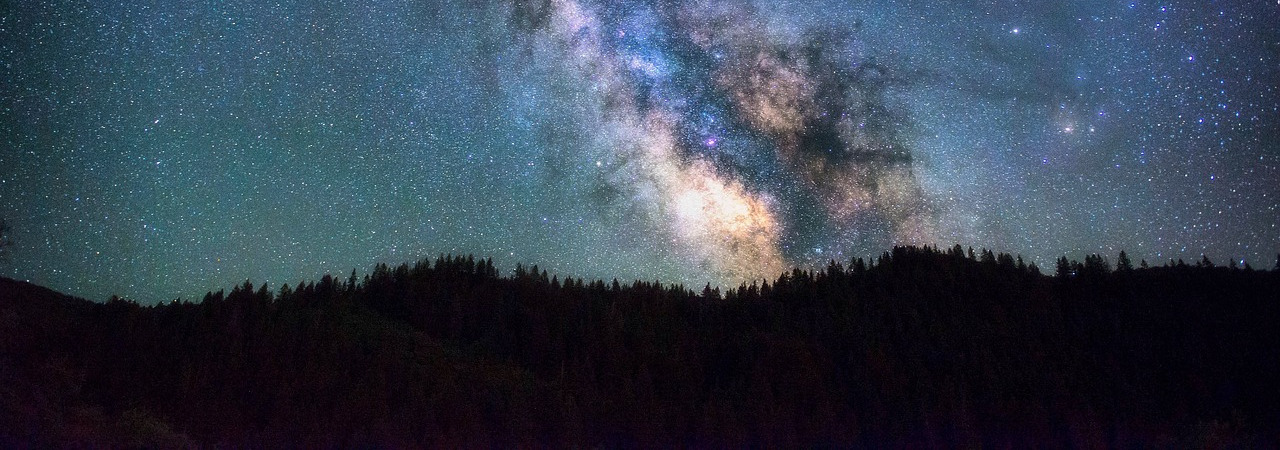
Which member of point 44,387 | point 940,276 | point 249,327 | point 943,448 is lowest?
point 943,448

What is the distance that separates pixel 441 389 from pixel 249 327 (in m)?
7.23

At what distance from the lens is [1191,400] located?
19625mm

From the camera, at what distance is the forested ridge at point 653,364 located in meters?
16.3

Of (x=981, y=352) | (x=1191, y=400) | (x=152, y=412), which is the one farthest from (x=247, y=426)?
(x=1191, y=400)

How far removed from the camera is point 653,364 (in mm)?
24453

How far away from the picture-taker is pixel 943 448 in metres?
16.5

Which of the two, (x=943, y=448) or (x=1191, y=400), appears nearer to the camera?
(x=943, y=448)

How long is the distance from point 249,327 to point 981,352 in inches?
913

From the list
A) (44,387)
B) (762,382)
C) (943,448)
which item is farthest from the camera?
(762,382)

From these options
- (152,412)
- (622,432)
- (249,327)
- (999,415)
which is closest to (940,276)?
(999,415)

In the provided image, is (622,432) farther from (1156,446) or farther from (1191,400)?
(1191,400)

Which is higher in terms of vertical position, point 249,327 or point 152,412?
point 249,327

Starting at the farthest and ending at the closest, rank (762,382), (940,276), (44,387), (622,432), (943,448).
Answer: (940,276)
(762,382)
(622,432)
(943,448)
(44,387)

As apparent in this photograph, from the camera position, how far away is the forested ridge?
16.3m
